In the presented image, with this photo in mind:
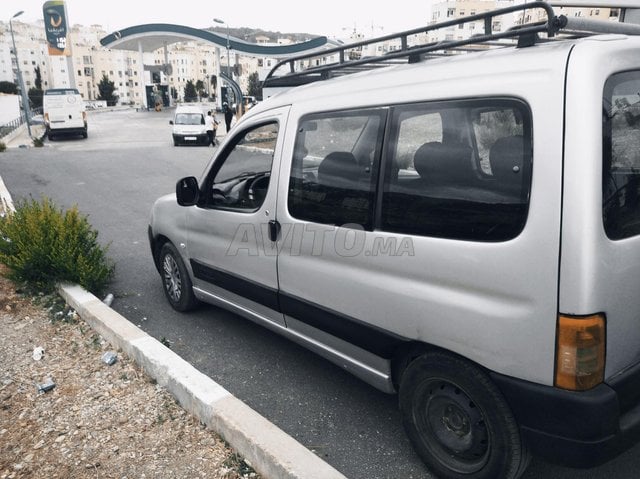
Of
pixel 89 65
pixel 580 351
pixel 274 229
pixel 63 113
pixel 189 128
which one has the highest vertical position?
pixel 89 65

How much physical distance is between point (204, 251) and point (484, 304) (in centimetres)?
257

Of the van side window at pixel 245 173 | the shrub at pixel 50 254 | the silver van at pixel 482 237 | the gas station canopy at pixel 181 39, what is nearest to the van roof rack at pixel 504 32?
the silver van at pixel 482 237

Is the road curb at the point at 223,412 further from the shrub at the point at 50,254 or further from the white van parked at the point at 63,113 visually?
the white van parked at the point at 63,113

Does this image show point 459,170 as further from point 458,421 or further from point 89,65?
point 89,65

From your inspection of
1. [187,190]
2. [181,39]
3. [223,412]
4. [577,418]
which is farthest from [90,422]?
[181,39]

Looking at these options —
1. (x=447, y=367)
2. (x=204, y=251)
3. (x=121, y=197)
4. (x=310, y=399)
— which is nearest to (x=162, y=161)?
(x=121, y=197)

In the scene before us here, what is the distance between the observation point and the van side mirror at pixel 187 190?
4.06 meters

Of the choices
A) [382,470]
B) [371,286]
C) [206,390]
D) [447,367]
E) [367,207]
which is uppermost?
[367,207]

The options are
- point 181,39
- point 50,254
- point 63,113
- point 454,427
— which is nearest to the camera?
point 454,427

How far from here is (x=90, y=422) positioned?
306 cm

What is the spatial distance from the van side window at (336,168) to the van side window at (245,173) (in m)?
0.34

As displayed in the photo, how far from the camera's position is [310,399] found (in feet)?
11.2

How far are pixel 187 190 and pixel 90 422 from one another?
1.81m

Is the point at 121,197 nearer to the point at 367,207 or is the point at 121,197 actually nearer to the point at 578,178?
the point at 367,207
